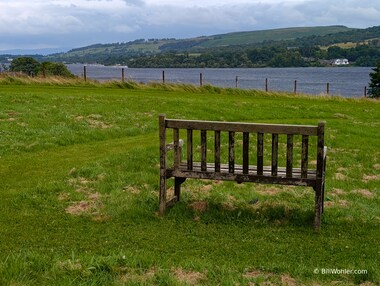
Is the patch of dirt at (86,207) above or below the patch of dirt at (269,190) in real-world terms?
above

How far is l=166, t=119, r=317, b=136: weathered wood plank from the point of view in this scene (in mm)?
7320

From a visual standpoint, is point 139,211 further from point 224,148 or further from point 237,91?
point 237,91

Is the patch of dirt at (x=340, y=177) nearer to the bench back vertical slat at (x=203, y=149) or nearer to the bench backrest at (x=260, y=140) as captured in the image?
the bench backrest at (x=260, y=140)

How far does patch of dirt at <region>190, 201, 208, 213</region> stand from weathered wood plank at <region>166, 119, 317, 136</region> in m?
1.41

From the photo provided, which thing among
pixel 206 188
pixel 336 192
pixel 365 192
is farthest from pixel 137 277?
pixel 365 192

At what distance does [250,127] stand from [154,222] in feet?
6.78

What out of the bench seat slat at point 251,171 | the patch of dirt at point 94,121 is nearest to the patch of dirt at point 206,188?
the bench seat slat at point 251,171

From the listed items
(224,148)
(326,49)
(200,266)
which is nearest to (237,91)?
(224,148)

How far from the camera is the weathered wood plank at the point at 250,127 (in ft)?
24.0

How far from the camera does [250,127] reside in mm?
7543

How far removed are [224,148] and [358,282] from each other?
329 inches

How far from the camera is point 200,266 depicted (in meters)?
5.88

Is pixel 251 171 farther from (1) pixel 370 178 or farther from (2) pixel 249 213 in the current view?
(1) pixel 370 178

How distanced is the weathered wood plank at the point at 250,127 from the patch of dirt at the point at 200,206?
1408 mm
